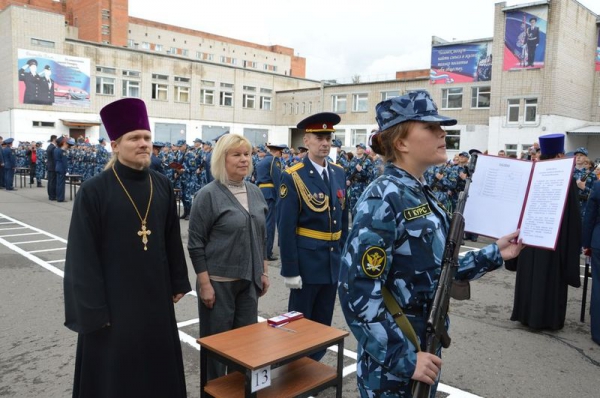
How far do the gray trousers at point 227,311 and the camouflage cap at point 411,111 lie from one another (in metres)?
1.89

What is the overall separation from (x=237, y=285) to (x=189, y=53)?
7163cm

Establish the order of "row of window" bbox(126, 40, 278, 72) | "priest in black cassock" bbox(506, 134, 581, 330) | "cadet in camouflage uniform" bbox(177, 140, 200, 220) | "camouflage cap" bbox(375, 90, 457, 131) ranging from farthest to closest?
"row of window" bbox(126, 40, 278, 72)
"cadet in camouflage uniform" bbox(177, 140, 200, 220)
"priest in black cassock" bbox(506, 134, 581, 330)
"camouflage cap" bbox(375, 90, 457, 131)

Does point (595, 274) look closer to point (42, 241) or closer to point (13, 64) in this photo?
point (42, 241)

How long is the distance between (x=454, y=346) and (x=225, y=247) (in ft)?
9.47

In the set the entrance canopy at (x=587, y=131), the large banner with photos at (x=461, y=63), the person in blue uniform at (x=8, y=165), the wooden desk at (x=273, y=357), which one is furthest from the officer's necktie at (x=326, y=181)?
the large banner with photos at (x=461, y=63)

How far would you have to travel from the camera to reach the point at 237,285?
11.6 ft

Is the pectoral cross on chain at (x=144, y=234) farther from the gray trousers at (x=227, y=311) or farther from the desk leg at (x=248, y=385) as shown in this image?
the desk leg at (x=248, y=385)

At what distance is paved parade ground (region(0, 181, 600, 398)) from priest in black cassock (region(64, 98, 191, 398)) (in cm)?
17

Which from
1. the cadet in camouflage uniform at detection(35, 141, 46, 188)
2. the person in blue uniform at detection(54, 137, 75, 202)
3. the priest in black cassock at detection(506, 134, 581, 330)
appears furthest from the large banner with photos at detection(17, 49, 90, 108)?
the priest in black cassock at detection(506, 134, 581, 330)

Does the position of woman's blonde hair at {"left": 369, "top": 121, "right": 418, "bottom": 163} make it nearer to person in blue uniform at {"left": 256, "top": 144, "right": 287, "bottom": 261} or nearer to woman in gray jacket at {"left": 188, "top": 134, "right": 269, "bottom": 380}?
woman in gray jacket at {"left": 188, "top": 134, "right": 269, "bottom": 380}

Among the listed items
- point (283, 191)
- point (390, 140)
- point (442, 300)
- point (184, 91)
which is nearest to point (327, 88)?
point (184, 91)

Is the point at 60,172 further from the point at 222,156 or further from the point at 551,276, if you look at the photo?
the point at 551,276

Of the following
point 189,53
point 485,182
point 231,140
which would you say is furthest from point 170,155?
point 189,53

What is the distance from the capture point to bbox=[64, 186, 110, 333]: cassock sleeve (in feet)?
8.39
